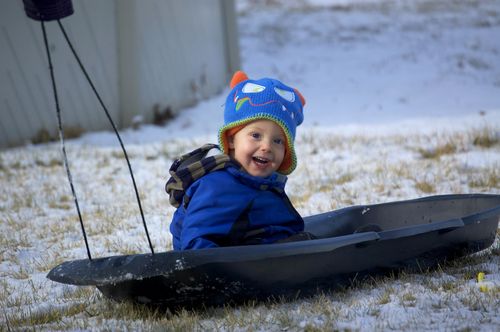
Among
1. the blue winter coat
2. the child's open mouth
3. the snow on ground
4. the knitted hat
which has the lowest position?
the snow on ground

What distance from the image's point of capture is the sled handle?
133 inches

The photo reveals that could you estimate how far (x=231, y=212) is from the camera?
11.2ft

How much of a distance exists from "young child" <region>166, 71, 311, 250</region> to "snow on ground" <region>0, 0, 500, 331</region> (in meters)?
0.42

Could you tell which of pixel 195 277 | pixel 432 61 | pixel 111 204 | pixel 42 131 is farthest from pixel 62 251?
pixel 432 61

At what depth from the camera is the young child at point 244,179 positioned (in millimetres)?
3412

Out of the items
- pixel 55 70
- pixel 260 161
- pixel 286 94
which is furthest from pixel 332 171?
pixel 55 70

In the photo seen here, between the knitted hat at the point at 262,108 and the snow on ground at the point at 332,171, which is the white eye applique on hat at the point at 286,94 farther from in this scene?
the snow on ground at the point at 332,171

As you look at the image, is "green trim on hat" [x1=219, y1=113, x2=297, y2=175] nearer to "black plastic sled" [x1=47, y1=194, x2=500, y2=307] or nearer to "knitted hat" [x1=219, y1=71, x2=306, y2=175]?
"knitted hat" [x1=219, y1=71, x2=306, y2=175]

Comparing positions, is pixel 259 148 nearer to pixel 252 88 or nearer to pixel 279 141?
pixel 279 141

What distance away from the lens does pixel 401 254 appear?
Result: 359 cm

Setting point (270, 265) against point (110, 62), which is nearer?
point (270, 265)

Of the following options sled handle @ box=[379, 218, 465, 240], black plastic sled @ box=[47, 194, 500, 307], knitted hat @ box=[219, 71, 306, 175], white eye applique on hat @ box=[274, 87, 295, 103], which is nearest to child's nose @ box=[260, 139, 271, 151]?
knitted hat @ box=[219, 71, 306, 175]

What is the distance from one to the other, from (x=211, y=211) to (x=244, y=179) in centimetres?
26

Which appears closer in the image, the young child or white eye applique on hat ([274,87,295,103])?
the young child
